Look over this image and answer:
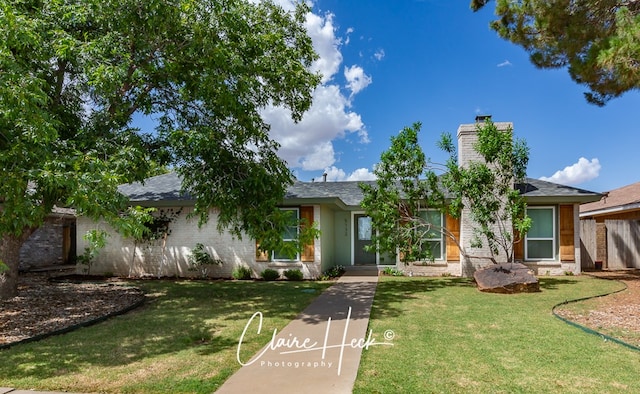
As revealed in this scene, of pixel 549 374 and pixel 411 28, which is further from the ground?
pixel 411 28

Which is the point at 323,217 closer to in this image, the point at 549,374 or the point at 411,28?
the point at 411,28

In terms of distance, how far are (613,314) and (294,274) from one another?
821 cm

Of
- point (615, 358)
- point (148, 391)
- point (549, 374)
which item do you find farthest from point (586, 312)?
point (148, 391)

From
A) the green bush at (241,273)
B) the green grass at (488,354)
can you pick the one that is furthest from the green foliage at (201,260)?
the green grass at (488,354)

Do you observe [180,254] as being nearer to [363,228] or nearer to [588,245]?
[363,228]

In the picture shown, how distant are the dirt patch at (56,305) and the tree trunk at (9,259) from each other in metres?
0.25

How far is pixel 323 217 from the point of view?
13.1 m

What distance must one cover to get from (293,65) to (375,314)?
6.84m

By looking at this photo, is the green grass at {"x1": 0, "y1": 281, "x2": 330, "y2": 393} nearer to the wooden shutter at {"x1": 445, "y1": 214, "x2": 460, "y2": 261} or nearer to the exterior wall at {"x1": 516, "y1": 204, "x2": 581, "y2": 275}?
the wooden shutter at {"x1": 445, "y1": 214, "x2": 460, "y2": 261}

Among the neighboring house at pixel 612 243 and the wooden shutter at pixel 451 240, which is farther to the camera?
the neighboring house at pixel 612 243

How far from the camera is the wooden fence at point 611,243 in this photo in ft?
47.5

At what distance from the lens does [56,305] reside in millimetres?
8016

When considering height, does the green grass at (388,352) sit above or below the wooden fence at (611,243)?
below

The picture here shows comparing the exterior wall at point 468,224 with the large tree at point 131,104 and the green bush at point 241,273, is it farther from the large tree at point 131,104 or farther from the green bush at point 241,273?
the green bush at point 241,273
